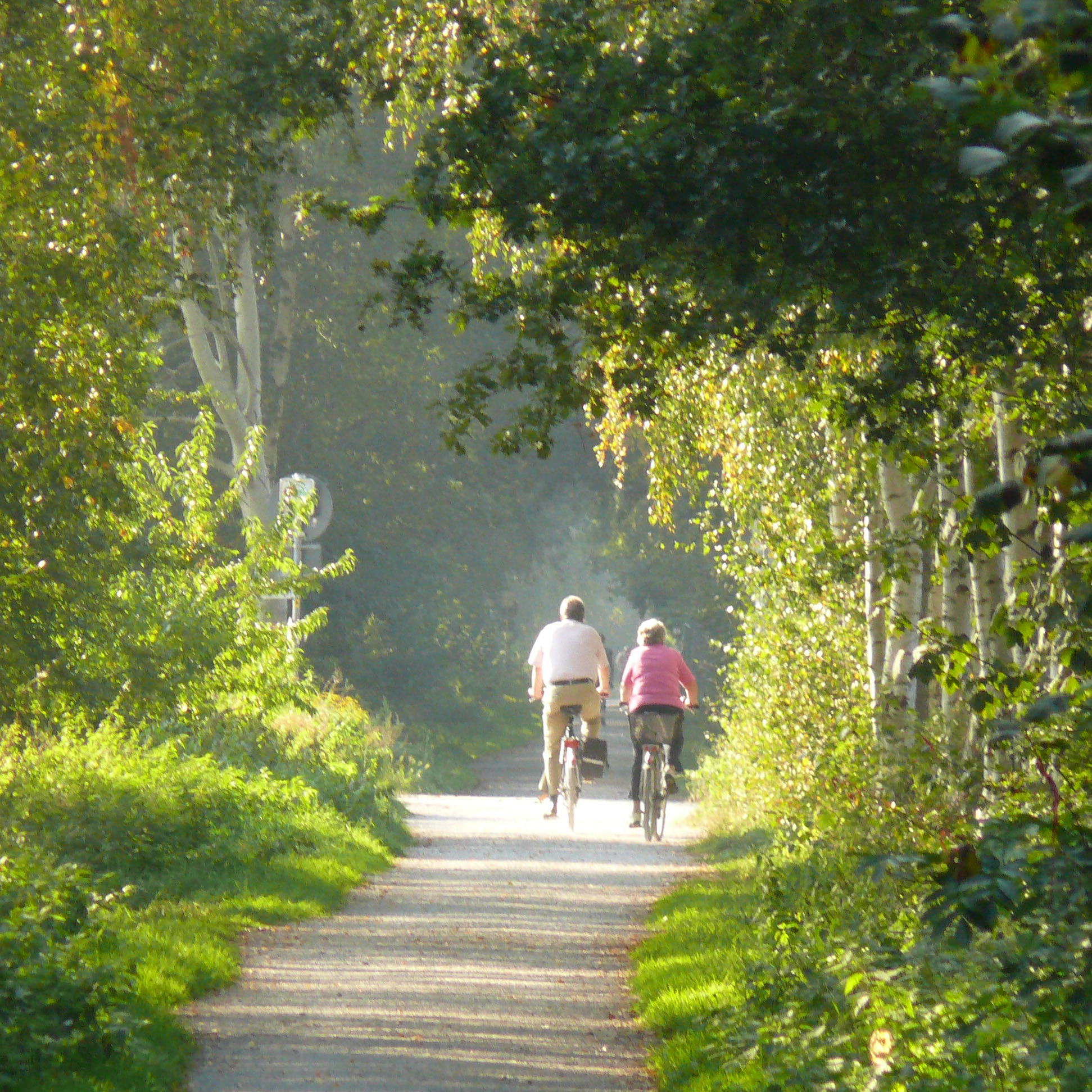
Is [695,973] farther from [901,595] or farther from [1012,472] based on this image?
[901,595]

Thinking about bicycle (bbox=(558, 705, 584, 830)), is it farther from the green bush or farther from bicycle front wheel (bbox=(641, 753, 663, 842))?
the green bush

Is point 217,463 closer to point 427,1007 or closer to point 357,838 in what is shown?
point 357,838

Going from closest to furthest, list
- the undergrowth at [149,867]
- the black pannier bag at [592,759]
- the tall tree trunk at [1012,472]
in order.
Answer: the undergrowth at [149,867] < the tall tree trunk at [1012,472] < the black pannier bag at [592,759]

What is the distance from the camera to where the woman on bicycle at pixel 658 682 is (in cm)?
1455

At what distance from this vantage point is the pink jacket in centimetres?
1455

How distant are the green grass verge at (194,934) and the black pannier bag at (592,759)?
2.24 meters

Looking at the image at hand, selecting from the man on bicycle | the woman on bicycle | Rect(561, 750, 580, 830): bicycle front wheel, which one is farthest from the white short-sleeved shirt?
Rect(561, 750, 580, 830): bicycle front wheel

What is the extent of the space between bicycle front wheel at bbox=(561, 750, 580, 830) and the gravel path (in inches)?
46.8

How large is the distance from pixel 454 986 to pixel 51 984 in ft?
8.71

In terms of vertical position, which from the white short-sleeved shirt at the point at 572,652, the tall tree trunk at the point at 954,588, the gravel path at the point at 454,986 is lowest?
the gravel path at the point at 454,986

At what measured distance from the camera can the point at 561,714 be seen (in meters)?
15.2

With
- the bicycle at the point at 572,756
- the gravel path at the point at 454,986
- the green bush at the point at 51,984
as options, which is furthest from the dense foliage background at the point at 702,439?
the bicycle at the point at 572,756

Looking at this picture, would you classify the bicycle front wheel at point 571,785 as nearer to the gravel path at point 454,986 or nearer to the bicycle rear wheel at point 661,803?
the bicycle rear wheel at point 661,803

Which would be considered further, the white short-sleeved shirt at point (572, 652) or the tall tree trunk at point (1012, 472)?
the white short-sleeved shirt at point (572, 652)
